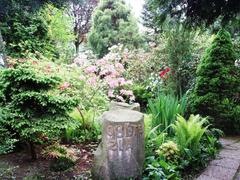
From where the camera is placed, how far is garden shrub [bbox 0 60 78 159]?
3.16m

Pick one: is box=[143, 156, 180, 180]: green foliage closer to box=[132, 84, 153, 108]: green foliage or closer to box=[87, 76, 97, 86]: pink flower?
box=[87, 76, 97, 86]: pink flower

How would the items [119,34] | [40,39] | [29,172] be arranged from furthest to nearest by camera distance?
[119,34], [40,39], [29,172]

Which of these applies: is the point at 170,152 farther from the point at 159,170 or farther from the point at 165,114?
the point at 165,114

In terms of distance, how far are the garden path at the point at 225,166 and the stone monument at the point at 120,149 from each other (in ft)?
2.96

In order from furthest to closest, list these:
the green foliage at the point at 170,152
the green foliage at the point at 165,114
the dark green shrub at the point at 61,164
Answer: the green foliage at the point at 165,114 → the green foliage at the point at 170,152 → the dark green shrub at the point at 61,164

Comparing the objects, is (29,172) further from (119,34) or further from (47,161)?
(119,34)

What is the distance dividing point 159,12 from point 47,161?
2.33 meters

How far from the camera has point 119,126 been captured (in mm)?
2902

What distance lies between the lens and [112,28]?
13289mm

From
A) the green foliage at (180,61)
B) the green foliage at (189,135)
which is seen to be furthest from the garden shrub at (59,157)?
the green foliage at (180,61)

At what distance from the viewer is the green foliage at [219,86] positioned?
5051 millimetres

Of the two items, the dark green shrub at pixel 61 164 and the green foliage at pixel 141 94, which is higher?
the green foliage at pixel 141 94

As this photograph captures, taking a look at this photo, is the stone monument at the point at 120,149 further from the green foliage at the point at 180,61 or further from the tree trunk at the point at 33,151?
the green foliage at the point at 180,61

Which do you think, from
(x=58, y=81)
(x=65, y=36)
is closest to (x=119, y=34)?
(x=65, y=36)
